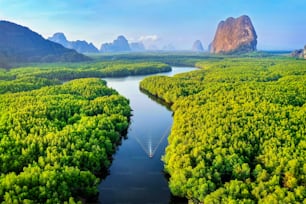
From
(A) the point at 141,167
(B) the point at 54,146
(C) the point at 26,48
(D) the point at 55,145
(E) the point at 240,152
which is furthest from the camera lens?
(C) the point at 26,48

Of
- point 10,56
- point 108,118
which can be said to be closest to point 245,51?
point 10,56

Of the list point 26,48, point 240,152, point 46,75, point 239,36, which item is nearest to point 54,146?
point 240,152

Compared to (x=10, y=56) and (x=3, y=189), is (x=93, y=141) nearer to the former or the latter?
(x=3, y=189)

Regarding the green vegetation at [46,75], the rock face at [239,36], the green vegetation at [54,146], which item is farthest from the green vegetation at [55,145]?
the rock face at [239,36]

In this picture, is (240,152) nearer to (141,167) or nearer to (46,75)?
(141,167)

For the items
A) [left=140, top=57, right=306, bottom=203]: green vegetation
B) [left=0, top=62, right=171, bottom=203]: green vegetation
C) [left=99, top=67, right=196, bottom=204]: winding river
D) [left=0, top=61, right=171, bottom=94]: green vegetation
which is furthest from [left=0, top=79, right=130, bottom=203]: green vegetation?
[left=0, top=61, right=171, bottom=94]: green vegetation

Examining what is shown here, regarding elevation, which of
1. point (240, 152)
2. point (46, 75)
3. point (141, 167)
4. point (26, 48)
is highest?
point (26, 48)
